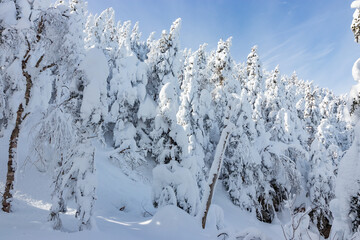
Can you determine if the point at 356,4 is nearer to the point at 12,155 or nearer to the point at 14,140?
the point at 14,140

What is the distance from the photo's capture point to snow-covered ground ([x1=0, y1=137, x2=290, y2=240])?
6277 millimetres

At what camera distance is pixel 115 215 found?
39.7 ft

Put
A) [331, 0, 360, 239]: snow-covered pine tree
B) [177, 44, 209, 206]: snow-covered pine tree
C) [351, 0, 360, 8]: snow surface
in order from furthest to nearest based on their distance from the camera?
[177, 44, 209, 206]: snow-covered pine tree, [351, 0, 360, 8]: snow surface, [331, 0, 360, 239]: snow-covered pine tree

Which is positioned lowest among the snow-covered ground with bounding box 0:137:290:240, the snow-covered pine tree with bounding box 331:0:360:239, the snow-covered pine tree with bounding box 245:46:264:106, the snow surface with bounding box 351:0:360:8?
the snow-covered ground with bounding box 0:137:290:240

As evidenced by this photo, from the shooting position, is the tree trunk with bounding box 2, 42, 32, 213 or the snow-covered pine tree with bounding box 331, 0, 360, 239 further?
the tree trunk with bounding box 2, 42, 32, 213

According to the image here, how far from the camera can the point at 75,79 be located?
291 inches

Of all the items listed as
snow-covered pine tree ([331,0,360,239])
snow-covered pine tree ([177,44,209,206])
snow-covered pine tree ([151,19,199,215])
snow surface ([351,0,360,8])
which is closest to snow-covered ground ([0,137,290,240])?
snow-covered pine tree ([151,19,199,215])

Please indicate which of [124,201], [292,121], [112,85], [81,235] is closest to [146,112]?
[112,85]

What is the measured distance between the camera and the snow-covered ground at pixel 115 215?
6277mm

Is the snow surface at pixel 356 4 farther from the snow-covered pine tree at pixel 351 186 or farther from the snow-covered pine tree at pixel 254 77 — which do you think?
the snow-covered pine tree at pixel 254 77

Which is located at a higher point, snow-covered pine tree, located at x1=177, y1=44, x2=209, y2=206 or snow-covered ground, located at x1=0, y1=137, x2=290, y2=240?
snow-covered pine tree, located at x1=177, y1=44, x2=209, y2=206

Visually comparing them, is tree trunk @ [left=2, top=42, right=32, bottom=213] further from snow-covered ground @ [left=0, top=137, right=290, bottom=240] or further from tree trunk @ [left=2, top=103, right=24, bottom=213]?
snow-covered ground @ [left=0, top=137, right=290, bottom=240]

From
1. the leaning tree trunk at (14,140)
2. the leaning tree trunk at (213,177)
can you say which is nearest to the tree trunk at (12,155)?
the leaning tree trunk at (14,140)

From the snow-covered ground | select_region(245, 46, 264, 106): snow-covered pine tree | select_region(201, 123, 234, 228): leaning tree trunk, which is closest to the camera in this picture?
the snow-covered ground
